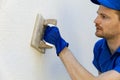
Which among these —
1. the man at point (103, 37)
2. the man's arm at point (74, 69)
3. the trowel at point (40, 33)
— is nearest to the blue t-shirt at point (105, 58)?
the man at point (103, 37)

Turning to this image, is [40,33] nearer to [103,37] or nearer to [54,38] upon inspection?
[54,38]

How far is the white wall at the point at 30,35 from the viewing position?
1.14 metres

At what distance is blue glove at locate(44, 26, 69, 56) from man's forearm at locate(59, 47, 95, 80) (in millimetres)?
23

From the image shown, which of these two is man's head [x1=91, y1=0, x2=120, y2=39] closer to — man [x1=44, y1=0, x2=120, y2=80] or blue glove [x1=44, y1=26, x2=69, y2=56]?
man [x1=44, y1=0, x2=120, y2=80]

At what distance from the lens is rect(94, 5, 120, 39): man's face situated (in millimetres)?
1359

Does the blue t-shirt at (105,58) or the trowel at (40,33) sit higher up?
the trowel at (40,33)

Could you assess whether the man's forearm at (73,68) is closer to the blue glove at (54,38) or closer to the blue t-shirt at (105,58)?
the blue glove at (54,38)

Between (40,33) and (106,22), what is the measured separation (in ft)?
1.00

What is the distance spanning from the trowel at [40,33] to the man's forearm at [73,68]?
85mm

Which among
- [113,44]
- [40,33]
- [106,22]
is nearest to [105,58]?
[113,44]

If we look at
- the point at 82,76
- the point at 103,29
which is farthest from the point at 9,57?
the point at 103,29

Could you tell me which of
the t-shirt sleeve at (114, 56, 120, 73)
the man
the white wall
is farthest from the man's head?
the white wall

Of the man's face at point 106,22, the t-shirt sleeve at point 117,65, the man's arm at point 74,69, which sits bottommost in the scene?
the man's arm at point 74,69

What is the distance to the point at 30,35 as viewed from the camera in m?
1.29
